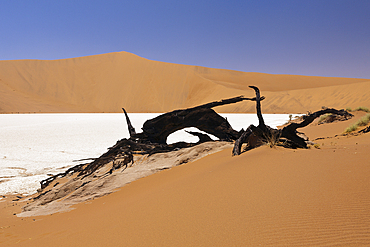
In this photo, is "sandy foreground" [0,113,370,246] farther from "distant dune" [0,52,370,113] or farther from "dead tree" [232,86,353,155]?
"distant dune" [0,52,370,113]

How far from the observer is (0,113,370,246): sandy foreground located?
1.88 metres

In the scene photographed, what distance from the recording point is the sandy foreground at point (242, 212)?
188 cm

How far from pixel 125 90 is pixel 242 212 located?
257 ft

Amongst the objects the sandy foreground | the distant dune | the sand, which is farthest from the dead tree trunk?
the distant dune

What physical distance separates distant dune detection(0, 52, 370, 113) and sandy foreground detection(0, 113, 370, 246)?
2118 inches

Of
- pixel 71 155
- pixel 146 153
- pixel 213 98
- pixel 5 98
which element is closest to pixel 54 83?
pixel 5 98

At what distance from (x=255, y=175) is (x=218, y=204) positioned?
2.91ft

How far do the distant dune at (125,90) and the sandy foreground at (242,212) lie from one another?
53.8 metres

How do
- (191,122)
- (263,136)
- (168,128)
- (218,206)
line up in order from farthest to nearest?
(168,128) → (191,122) → (263,136) → (218,206)

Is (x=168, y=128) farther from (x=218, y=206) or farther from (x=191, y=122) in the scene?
(x=218, y=206)

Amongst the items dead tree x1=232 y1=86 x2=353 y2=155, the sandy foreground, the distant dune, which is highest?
the distant dune

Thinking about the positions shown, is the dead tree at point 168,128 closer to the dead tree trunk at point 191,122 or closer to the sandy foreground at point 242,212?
the dead tree trunk at point 191,122

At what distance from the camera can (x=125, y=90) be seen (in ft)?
254

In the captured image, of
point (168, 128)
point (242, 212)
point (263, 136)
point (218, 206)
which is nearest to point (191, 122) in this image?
point (168, 128)
